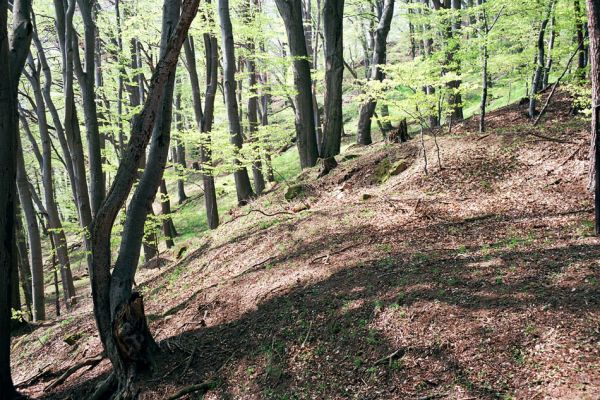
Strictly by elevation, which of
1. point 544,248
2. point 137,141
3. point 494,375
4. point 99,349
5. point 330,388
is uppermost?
point 137,141

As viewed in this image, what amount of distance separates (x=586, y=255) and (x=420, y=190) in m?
3.75

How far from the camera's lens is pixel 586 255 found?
4895mm

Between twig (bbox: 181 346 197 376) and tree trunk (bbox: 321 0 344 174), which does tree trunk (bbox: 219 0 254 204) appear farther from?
twig (bbox: 181 346 197 376)

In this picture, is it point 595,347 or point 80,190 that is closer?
point 595,347

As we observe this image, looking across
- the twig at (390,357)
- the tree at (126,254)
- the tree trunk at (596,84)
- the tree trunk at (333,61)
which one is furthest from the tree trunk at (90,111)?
the tree trunk at (596,84)

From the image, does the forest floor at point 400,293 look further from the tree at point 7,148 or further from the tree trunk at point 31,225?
the tree trunk at point 31,225

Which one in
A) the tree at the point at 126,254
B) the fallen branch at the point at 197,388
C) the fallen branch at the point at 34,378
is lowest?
the fallen branch at the point at 34,378

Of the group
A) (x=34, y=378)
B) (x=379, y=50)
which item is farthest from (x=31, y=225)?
(x=379, y=50)

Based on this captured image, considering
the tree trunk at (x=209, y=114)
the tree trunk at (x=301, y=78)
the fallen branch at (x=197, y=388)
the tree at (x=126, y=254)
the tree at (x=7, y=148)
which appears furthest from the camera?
the tree trunk at (x=209, y=114)

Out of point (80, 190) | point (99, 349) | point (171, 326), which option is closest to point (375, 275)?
point (171, 326)

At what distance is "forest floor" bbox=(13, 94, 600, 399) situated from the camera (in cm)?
378

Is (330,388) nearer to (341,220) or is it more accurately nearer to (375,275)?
(375,275)

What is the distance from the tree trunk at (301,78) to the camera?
1184 centimetres

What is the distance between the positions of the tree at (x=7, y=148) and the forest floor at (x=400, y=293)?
1.03 metres
